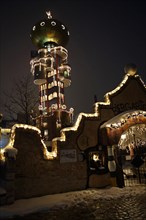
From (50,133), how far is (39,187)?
15458 millimetres

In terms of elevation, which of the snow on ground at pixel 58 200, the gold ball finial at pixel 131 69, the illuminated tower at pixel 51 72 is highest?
the illuminated tower at pixel 51 72

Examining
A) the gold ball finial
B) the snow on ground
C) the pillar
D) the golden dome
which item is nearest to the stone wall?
the snow on ground

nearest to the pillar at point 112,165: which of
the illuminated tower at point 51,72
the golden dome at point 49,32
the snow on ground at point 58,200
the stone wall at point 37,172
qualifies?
the snow on ground at point 58,200

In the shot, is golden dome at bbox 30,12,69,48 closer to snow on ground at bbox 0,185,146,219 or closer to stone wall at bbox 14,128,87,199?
stone wall at bbox 14,128,87,199

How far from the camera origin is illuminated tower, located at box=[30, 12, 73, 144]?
2853 centimetres

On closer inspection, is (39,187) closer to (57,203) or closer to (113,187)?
(57,203)

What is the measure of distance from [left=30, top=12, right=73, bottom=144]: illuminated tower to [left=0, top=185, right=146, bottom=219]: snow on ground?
1498 centimetres

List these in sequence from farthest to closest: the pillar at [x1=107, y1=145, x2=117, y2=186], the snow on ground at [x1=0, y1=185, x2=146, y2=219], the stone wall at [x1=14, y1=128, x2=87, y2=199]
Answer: the pillar at [x1=107, y1=145, x2=117, y2=186], the stone wall at [x1=14, y1=128, x2=87, y2=199], the snow on ground at [x1=0, y1=185, x2=146, y2=219]

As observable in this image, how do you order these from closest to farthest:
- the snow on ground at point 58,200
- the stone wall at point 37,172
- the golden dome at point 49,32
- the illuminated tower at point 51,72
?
the snow on ground at point 58,200 < the stone wall at point 37,172 < the illuminated tower at point 51,72 < the golden dome at point 49,32

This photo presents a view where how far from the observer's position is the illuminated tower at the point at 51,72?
28.5 m

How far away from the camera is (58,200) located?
1039 centimetres

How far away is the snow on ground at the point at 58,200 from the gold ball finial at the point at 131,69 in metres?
8.96

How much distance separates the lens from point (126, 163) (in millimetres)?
24156

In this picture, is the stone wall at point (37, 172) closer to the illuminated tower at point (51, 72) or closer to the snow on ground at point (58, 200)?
the snow on ground at point (58, 200)
